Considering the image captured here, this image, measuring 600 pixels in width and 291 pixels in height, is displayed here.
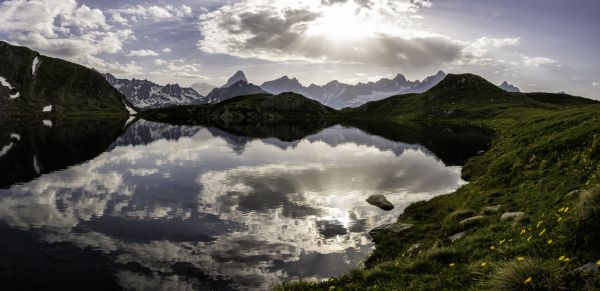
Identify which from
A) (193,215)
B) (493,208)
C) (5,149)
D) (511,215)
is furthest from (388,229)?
(5,149)

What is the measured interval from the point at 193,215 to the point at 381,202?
66.5 ft

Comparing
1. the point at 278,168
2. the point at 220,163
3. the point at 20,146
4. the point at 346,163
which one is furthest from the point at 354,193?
the point at 20,146

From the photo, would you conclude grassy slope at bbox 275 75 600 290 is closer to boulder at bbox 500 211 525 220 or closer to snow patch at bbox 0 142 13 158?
boulder at bbox 500 211 525 220

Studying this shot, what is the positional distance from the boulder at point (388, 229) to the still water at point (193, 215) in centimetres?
104

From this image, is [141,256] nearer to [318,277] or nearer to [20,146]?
[318,277]

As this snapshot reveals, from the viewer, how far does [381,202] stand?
43656mm

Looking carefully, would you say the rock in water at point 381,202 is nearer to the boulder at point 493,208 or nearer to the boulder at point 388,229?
the boulder at point 388,229

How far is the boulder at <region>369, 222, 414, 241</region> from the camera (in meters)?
32.9

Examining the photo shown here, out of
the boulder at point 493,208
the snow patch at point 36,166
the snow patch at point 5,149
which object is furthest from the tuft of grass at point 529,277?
the snow patch at point 5,149

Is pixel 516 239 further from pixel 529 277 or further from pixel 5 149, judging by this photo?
pixel 5 149

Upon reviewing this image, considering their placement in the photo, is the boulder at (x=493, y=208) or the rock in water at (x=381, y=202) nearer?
the boulder at (x=493, y=208)

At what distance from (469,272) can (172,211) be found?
3189 centimetres

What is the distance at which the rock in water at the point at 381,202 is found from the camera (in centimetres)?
4277

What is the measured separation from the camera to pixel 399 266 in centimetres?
1820
